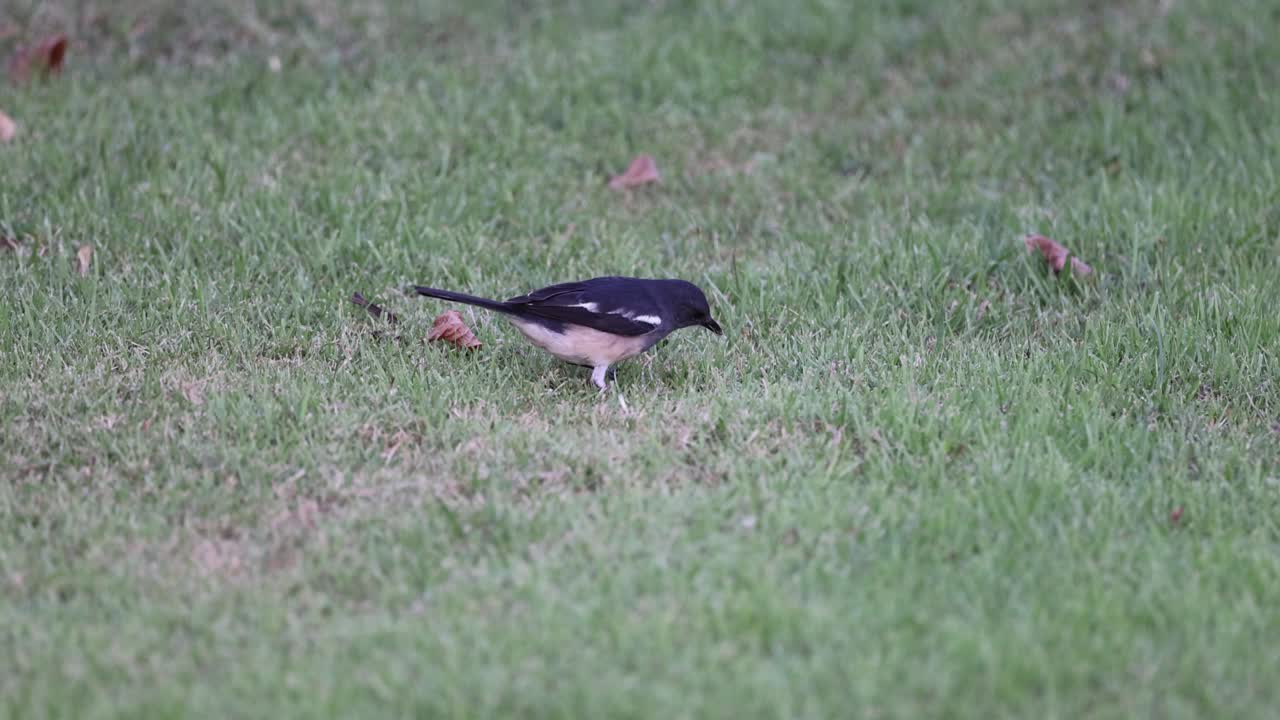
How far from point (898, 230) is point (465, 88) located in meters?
3.05

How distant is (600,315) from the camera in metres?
5.38

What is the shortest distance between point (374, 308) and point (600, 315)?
4.47ft

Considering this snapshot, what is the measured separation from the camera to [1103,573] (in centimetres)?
412

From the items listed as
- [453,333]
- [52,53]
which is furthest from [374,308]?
[52,53]

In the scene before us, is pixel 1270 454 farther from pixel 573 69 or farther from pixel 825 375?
pixel 573 69

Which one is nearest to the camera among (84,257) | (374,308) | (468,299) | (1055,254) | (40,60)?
(468,299)

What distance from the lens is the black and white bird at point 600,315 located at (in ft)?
17.6

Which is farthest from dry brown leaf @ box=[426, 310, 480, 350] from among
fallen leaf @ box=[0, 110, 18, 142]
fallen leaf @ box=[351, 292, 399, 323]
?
fallen leaf @ box=[0, 110, 18, 142]

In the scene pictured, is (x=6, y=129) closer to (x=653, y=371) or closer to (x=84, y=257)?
(x=84, y=257)

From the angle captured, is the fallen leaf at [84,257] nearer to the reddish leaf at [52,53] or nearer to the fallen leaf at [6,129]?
the fallen leaf at [6,129]

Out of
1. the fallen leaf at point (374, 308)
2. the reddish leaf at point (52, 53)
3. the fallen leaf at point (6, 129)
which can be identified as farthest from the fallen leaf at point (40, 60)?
the fallen leaf at point (374, 308)

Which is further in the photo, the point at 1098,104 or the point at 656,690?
the point at 1098,104

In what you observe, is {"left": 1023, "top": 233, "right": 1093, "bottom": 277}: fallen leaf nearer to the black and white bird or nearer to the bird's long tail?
the black and white bird

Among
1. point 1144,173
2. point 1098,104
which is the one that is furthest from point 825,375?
point 1098,104
